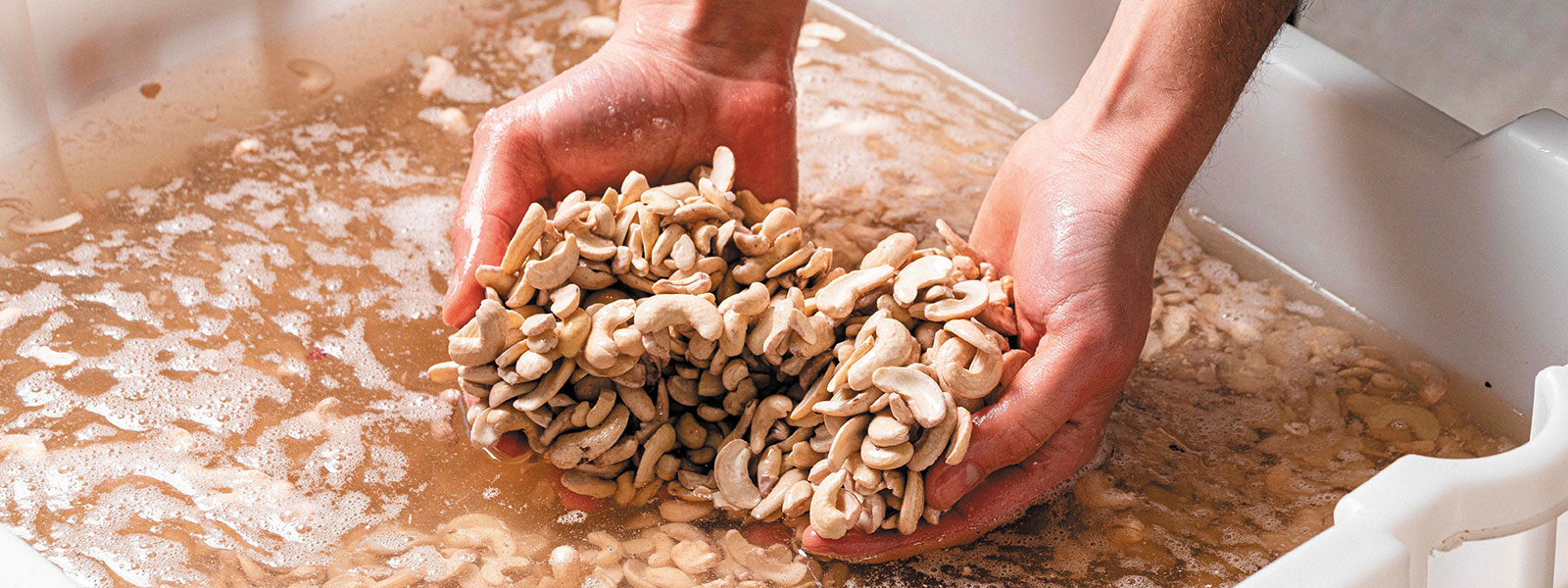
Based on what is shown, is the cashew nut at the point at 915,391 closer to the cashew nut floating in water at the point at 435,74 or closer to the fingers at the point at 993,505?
the fingers at the point at 993,505

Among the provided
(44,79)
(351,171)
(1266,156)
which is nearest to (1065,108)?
(1266,156)

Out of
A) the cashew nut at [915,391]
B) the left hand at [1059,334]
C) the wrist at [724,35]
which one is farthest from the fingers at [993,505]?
the wrist at [724,35]

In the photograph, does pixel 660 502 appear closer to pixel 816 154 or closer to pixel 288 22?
pixel 816 154

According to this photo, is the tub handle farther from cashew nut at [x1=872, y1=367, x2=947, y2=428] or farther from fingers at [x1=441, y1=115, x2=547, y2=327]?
fingers at [x1=441, y1=115, x2=547, y2=327]

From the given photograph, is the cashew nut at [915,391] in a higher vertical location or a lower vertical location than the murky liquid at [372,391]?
higher

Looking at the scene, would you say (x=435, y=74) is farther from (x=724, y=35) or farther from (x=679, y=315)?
(x=679, y=315)

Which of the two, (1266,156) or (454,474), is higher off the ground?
(1266,156)

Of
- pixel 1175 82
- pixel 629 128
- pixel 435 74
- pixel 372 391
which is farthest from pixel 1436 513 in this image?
pixel 435 74
